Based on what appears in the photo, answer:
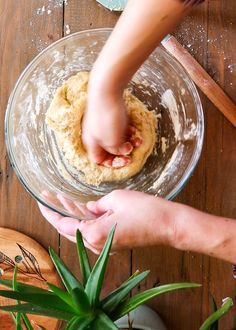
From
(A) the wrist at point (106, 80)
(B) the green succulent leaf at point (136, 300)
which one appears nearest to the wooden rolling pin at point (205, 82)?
(A) the wrist at point (106, 80)

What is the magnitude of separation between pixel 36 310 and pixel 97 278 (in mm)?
83

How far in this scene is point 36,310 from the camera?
2.00ft

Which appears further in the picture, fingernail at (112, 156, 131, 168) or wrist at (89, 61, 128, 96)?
fingernail at (112, 156, 131, 168)

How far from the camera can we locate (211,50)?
924 mm

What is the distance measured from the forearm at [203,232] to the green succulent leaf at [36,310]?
215 mm

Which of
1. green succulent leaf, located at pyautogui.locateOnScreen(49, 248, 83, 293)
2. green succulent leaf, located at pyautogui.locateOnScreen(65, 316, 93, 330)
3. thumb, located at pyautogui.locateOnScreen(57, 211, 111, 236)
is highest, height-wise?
thumb, located at pyautogui.locateOnScreen(57, 211, 111, 236)

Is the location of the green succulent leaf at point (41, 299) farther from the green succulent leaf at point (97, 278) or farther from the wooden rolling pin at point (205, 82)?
the wooden rolling pin at point (205, 82)

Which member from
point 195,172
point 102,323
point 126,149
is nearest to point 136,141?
point 126,149

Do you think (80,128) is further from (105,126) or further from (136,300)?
(136,300)

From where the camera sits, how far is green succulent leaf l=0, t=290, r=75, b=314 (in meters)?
0.58

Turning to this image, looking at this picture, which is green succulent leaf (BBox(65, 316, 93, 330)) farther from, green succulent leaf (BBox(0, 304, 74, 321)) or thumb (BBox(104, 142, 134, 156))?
thumb (BBox(104, 142, 134, 156))

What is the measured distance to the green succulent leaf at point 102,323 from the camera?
612 millimetres

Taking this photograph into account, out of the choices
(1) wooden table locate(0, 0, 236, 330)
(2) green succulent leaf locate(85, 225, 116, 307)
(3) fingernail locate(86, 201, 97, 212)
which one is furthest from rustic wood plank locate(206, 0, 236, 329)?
(2) green succulent leaf locate(85, 225, 116, 307)

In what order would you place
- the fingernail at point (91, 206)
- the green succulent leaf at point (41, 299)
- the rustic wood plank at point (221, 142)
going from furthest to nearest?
the rustic wood plank at point (221, 142) < the fingernail at point (91, 206) < the green succulent leaf at point (41, 299)
